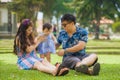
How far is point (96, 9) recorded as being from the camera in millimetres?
45906

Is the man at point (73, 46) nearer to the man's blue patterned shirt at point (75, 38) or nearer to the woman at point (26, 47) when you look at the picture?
the man's blue patterned shirt at point (75, 38)

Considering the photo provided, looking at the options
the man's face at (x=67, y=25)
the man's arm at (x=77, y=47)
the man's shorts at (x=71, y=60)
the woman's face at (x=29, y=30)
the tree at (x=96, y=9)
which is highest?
the man's face at (x=67, y=25)

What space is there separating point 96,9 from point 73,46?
36.8 meters

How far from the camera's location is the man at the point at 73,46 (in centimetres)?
912

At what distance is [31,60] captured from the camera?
9.66 meters

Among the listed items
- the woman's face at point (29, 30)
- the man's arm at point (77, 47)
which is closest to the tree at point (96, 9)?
the woman's face at point (29, 30)

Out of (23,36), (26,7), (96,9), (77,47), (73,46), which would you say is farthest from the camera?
(96,9)

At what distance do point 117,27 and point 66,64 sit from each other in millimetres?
66158

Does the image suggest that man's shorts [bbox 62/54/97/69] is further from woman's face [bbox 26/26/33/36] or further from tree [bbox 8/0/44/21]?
tree [bbox 8/0/44/21]

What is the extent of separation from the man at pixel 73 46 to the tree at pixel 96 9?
117ft

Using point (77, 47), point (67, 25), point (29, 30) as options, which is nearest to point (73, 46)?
point (77, 47)

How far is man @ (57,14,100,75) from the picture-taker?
9.12 m

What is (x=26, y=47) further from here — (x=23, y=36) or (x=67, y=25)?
(x=67, y=25)

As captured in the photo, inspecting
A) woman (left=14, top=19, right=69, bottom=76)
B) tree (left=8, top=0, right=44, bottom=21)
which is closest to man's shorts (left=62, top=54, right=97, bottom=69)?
woman (left=14, top=19, right=69, bottom=76)
